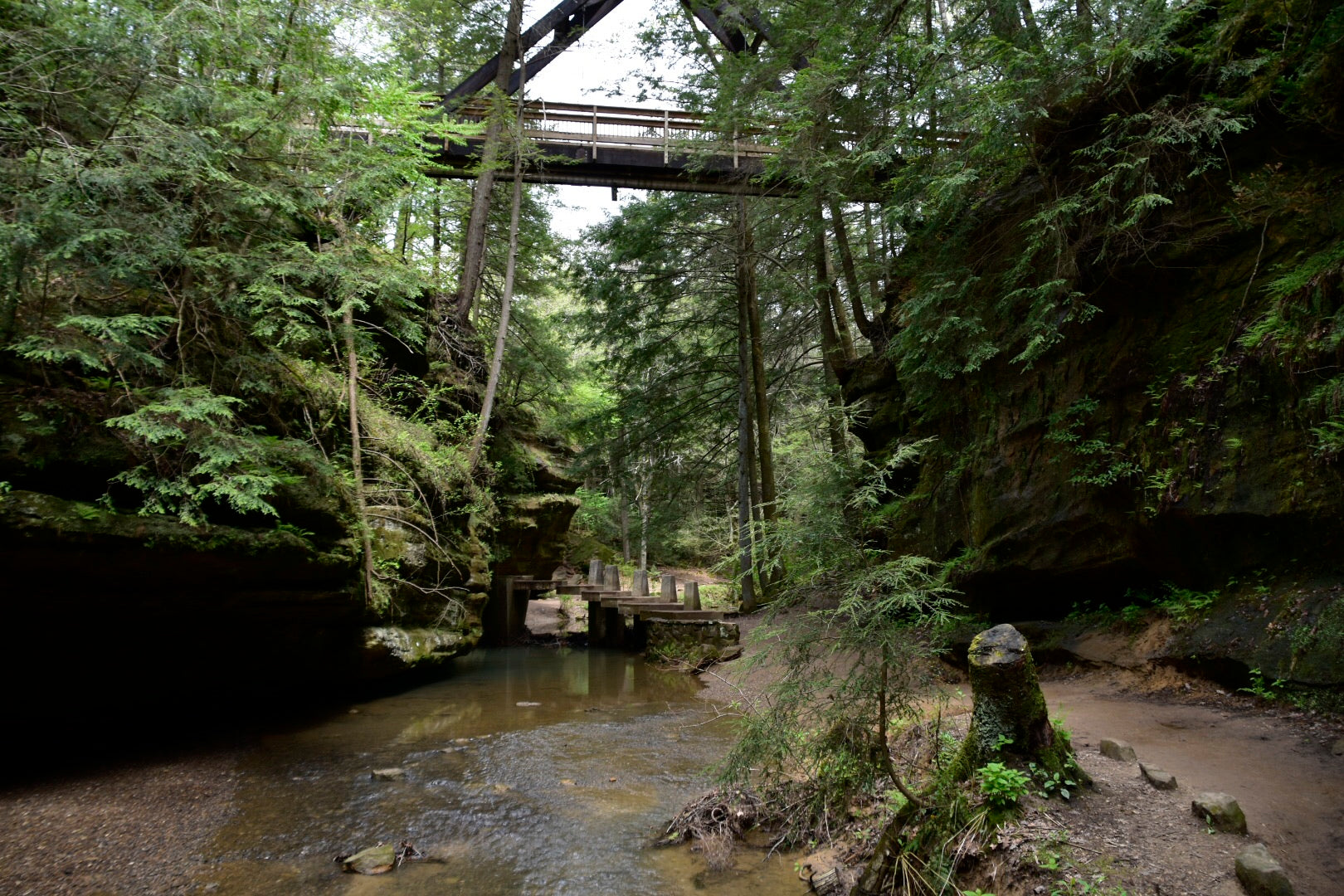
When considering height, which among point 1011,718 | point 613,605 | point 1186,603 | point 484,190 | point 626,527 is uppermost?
point 484,190

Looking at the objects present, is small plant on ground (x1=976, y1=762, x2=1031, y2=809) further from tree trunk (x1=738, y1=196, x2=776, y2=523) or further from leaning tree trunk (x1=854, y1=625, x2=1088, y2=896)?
tree trunk (x1=738, y1=196, x2=776, y2=523)

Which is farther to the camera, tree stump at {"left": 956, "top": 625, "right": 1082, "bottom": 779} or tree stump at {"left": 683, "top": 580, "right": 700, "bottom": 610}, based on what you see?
tree stump at {"left": 683, "top": 580, "right": 700, "bottom": 610}

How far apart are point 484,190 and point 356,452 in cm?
763

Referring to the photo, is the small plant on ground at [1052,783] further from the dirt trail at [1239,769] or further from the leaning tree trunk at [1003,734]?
the dirt trail at [1239,769]

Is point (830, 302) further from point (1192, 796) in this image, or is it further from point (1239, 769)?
point (1192, 796)

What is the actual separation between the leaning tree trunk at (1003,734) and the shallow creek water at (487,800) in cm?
84

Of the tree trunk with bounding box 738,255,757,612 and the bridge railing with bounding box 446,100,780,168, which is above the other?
the bridge railing with bounding box 446,100,780,168

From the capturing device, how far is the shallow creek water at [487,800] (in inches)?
182

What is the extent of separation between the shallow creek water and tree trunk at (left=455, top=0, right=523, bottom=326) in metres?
8.32

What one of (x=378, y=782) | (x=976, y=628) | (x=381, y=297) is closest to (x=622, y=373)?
(x=381, y=297)

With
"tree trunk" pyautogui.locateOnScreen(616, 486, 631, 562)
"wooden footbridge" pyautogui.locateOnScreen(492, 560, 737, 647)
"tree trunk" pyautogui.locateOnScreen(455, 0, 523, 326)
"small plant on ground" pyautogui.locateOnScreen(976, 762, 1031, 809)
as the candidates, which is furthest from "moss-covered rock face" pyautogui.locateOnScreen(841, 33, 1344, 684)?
"tree trunk" pyautogui.locateOnScreen(616, 486, 631, 562)

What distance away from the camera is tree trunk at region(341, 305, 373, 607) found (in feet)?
28.2

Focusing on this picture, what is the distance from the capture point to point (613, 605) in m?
15.1

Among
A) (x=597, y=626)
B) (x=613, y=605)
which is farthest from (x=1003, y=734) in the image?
(x=597, y=626)
